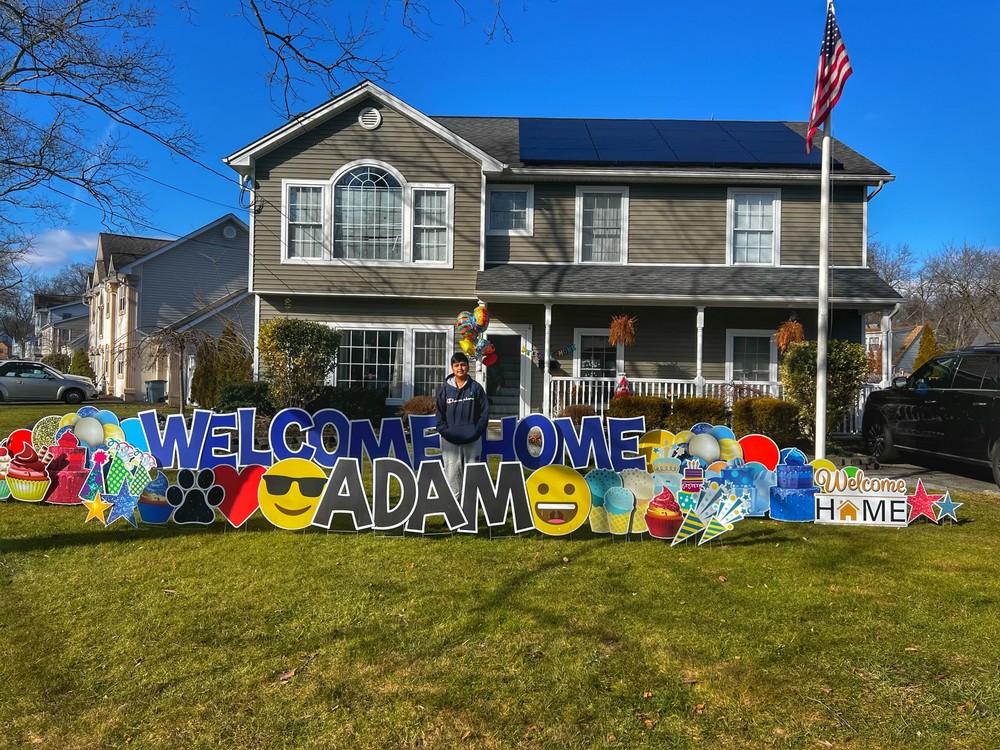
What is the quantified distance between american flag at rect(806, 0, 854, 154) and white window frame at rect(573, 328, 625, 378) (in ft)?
24.0

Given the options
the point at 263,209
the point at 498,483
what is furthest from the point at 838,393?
the point at 263,209

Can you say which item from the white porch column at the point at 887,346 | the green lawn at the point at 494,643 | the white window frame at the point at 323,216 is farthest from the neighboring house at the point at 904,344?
the green lawn at the point at 494,643

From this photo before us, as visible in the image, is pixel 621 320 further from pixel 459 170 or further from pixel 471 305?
pixel 459 170

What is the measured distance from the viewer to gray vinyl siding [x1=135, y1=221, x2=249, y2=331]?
28562 millimetres

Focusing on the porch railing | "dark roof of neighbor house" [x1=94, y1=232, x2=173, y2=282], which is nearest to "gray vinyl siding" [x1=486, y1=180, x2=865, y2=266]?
the porch railing

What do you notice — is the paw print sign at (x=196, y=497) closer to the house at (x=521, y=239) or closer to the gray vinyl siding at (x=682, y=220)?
the house at (x=521, y=239)

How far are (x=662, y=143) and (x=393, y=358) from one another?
343 inches

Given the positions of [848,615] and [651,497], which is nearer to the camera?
[848,615]

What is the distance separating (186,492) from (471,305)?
963 centimetres

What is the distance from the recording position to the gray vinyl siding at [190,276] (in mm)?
28562

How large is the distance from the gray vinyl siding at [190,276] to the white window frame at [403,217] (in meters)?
15.3

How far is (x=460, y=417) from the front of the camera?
21.8ft

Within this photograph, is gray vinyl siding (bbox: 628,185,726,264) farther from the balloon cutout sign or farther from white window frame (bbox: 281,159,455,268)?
the balloon cutout sign

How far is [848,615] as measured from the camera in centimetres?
433
